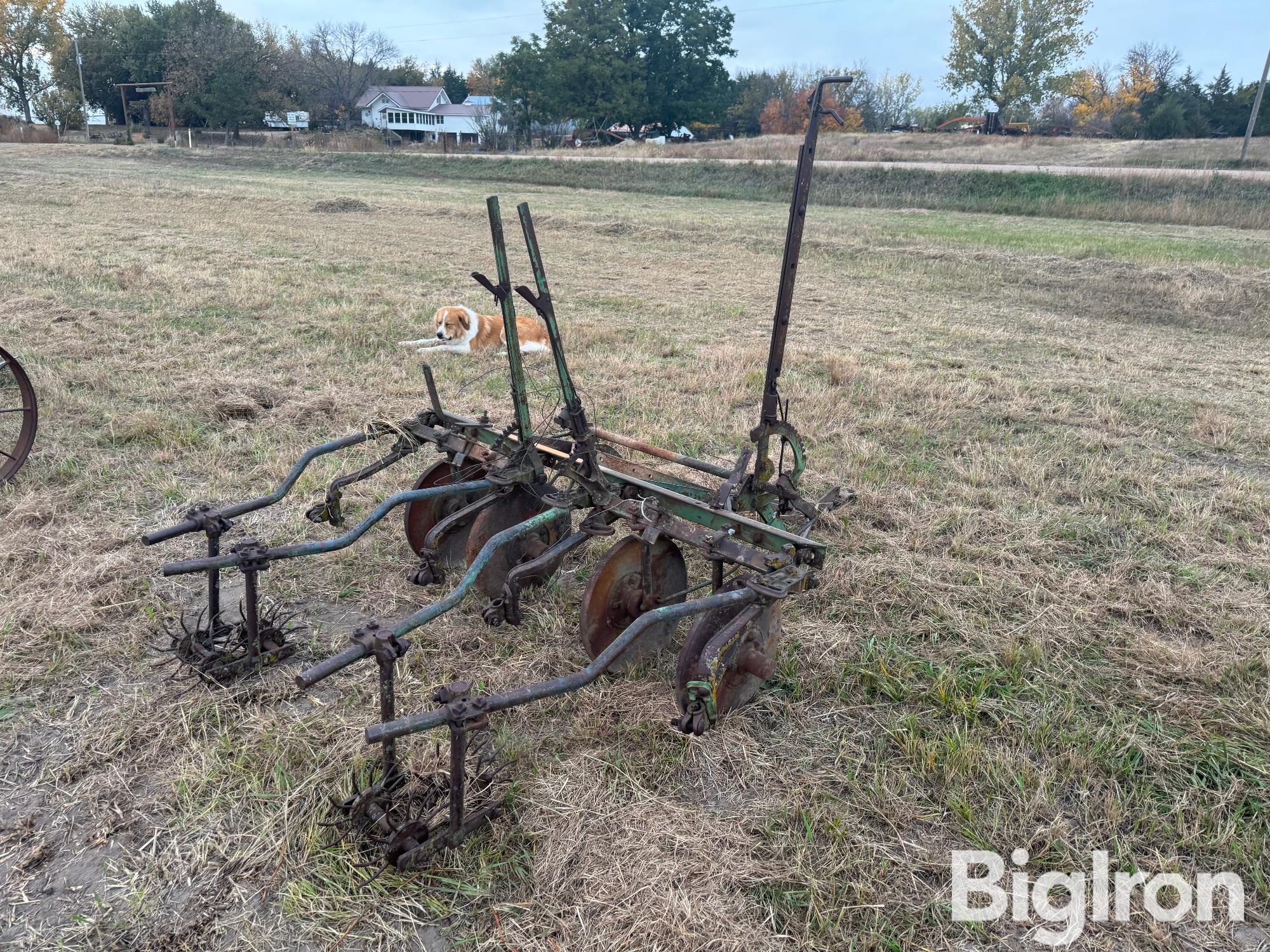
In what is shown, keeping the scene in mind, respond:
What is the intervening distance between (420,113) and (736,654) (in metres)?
81.9

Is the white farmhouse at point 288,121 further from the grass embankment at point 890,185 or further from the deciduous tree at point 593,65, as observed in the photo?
the grass embankment at point 890,185

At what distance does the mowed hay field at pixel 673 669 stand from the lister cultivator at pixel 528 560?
0.15 m

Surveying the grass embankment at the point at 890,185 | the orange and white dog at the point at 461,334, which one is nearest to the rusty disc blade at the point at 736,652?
the orange and white dog at the point at 461,334

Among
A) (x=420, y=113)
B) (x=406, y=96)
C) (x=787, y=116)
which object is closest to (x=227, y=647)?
(x=787, y=116)

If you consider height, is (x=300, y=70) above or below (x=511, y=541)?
above

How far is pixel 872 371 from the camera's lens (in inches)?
281

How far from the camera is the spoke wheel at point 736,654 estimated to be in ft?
8.93

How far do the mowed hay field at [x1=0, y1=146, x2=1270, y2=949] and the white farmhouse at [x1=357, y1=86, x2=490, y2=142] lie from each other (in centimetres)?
7282

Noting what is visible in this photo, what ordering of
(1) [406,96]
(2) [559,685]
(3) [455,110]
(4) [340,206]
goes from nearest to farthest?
1. (2) [559,685]
2. (4) [340,206]
3. (1) [406,96]
4. (3) [455,110]

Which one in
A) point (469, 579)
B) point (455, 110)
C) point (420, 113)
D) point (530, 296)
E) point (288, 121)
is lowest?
point (469, 579)

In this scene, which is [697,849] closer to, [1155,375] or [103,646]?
[103,646]

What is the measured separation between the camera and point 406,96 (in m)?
75.2

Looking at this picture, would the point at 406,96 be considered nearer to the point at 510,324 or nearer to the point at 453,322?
the point at 453,322

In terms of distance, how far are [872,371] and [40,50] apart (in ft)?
232
